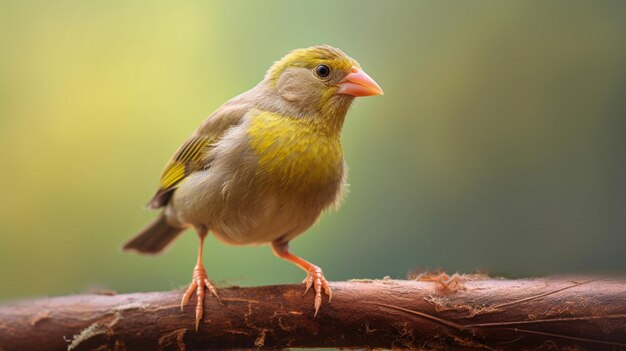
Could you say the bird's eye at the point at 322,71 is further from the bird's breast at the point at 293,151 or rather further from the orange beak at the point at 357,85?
the bird's breast at the point at 293,151

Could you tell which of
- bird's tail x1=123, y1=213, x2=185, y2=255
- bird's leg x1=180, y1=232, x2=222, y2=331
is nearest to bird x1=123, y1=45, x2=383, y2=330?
bird's leg x1=180, y1=232, x2=222, y2=331

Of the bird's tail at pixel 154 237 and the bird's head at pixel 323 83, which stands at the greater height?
the bird's head at pixel 323 83

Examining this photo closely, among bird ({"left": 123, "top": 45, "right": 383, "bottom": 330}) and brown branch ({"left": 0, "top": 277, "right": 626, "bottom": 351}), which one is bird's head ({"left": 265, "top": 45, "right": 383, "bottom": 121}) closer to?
bird ({"left": 123, "top": 45, "right": 383, "bottom": 330})

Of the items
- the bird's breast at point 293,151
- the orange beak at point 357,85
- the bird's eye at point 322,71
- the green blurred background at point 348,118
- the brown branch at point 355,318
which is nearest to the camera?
the brown branch at point 355,318

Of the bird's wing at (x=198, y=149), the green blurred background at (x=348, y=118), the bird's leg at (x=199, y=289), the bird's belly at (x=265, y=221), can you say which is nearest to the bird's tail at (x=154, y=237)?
the green blurred background at (x=348, y=118)

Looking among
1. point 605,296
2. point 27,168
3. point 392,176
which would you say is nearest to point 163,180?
point 27,168

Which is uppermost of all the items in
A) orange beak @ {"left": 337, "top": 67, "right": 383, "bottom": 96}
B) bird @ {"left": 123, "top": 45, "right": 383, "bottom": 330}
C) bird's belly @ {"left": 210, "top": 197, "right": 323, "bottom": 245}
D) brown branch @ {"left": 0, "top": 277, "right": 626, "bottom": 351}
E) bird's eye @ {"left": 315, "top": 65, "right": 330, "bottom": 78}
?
bird's eye @ {"left": 315, "top": 65, "right": 330, "bottom": 78}

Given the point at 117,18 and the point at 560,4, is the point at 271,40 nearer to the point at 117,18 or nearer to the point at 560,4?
the point at 117,18

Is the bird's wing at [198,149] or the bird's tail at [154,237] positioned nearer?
A: the bird's wing at [198,149]
